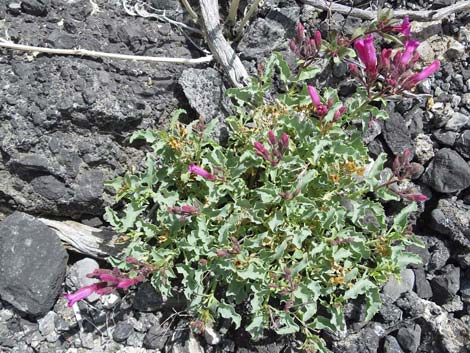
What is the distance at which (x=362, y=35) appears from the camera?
388 cm

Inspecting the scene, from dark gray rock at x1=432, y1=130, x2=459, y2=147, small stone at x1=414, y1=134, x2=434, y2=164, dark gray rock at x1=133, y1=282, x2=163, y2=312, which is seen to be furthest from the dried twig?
dark gray rock at x1=133, y1=282, x2=163, y2=312

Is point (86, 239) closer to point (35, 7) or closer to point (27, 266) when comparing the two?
point (27, 266)

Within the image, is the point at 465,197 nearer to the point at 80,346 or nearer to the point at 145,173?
the point at 145,173

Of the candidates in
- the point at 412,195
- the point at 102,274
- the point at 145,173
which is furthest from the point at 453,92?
the point at 102,274

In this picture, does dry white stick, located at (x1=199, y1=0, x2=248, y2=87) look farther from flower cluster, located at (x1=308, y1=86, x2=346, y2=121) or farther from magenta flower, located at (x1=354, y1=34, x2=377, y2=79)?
magenta flower, located at (x1=354, y1=34, x2=377, y2=79)

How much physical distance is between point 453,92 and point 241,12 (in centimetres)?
193

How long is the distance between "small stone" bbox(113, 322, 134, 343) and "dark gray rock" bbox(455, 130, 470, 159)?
2.97 metres

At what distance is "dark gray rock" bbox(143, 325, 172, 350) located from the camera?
3990mm

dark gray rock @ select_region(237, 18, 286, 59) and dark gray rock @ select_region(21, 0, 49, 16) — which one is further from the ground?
dark gray rock @ select_region(21, 0, 49, 16)

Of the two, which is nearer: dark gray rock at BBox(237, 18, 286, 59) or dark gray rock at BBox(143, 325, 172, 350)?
dark gray rock at BBox(143, 325, 172, 350)

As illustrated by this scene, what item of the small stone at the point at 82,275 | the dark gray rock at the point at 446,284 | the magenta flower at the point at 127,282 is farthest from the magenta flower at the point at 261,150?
the dark gray rock at the point at 446,284

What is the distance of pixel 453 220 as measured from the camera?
4.26m

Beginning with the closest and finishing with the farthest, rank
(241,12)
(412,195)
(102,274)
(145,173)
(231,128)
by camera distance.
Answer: (102,274) < (412,195) < (145,173) < (231,128) < (241,12)

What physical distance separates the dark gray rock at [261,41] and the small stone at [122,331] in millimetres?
2303
